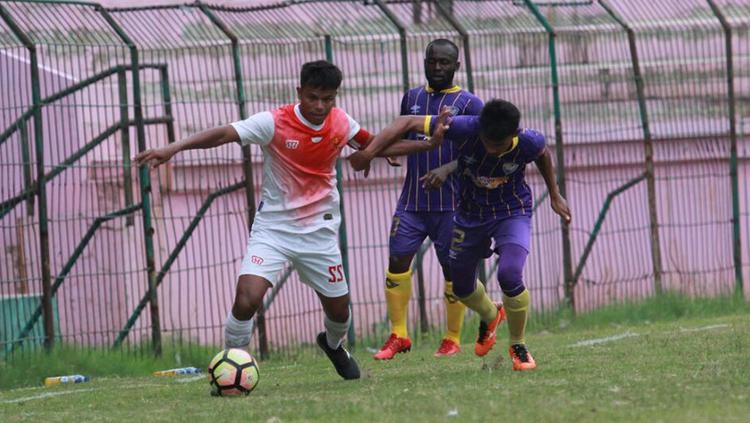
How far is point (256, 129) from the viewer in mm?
9055

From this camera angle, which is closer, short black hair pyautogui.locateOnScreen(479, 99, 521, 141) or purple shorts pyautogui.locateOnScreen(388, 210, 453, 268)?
short black hair pyautogui.locateOnScreen(479, 99, 521, 141)

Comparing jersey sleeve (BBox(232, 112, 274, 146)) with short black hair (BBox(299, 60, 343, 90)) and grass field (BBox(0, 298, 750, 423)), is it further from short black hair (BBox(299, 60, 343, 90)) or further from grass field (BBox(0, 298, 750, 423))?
grass field (BBox(0, 298, 750, 423))

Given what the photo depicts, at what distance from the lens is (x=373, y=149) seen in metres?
9.30

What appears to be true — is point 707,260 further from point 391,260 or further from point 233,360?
point 233,360

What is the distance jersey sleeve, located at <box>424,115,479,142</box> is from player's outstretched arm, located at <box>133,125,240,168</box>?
1279 millimetres

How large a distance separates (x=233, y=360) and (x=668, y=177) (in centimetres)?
947

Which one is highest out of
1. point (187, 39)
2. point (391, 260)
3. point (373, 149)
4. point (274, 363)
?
point (187, 39)

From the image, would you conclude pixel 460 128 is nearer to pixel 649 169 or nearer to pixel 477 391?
pixel 477 391

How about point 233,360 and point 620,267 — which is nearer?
point 233,360

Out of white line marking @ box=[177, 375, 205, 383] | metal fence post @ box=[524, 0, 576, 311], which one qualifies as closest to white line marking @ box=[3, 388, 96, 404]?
white line marking @ box=[177, 375, 205, 383]

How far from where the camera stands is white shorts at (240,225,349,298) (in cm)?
900

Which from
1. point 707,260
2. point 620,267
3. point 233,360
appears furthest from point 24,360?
point 707,260

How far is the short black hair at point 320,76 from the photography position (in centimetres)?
898

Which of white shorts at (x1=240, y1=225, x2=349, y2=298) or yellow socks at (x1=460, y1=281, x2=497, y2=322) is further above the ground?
white shorts at (x1=240, y1=225, x2=349, y2=298)
